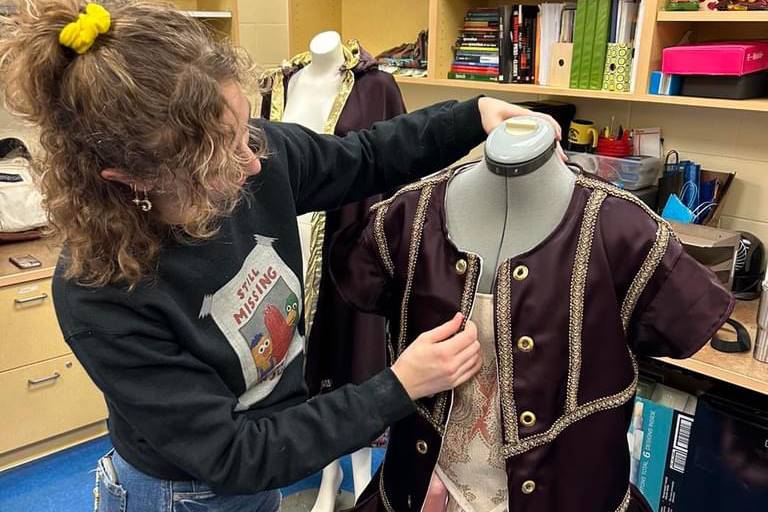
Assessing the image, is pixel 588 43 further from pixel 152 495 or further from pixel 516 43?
pixel 152 495

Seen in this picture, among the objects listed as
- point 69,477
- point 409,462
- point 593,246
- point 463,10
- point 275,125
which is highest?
point 463,10

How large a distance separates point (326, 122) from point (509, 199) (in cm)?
100

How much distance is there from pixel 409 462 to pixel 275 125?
1.84 feet

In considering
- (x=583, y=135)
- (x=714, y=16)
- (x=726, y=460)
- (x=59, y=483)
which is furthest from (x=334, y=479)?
(x=714, y=16)

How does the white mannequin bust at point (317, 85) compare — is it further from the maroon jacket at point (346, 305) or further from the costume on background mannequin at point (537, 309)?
the costume on background mannequin at point (537, 309)

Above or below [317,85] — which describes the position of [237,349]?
below

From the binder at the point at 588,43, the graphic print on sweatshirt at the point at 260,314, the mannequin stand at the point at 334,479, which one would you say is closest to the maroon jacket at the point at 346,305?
the mannequin stand at the point at 334,479

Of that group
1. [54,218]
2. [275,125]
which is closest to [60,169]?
[54,218]

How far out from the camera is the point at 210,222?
896 millimetres

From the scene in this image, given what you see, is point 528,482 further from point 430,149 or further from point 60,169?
point 60,169

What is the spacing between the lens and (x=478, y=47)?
222cm

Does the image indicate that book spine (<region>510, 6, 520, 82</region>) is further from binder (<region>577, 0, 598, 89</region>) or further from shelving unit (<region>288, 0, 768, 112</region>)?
binder (<region>577, 0, 598, 89</region>)

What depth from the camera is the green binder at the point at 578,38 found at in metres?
1.92

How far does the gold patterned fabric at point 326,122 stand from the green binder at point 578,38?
62 centimetres
